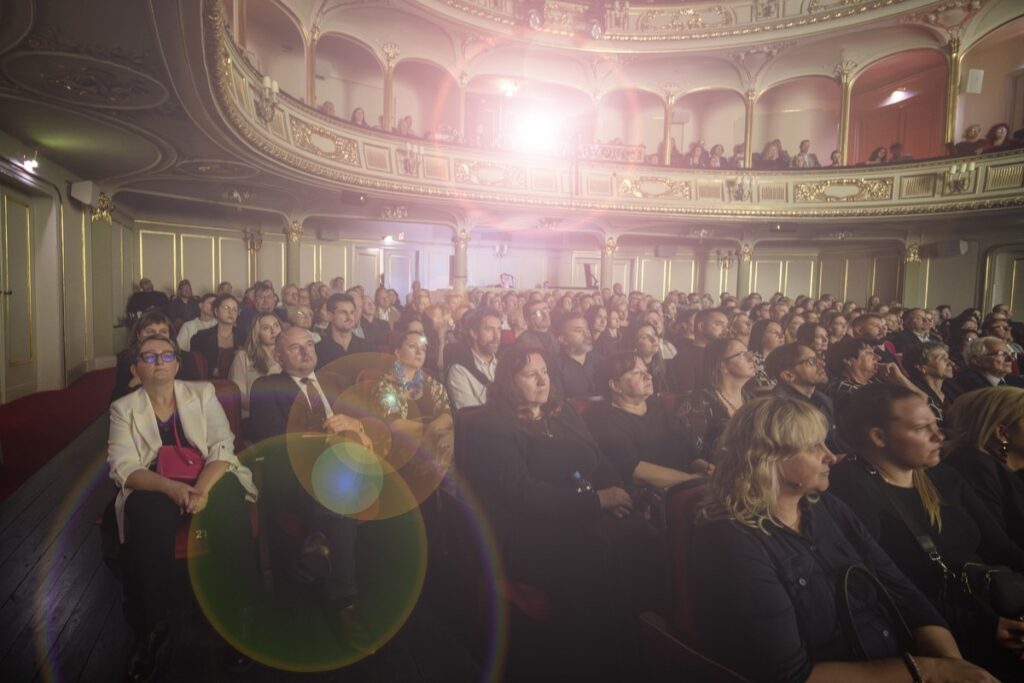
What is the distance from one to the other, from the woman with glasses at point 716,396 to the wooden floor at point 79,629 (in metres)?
1.54

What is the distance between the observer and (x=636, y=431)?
280cm

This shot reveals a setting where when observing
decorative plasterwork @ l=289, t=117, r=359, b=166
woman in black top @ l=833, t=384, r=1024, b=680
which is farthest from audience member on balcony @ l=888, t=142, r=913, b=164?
woman in black top @ l=833, t=384, r=1024, b=680

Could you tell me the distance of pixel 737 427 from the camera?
65.1 inches

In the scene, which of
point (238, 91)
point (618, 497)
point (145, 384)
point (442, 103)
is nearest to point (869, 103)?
point (442, 103)

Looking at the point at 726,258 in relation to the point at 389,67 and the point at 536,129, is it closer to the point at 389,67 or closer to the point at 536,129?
the point at 536,129


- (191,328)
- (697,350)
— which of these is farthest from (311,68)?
(697,350)

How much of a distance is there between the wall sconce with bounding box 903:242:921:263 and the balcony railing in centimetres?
206

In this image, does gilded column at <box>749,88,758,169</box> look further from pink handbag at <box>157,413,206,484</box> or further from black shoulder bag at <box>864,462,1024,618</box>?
pink handbag at <box>157,413,206,484</box>

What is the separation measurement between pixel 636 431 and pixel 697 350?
2.19 m

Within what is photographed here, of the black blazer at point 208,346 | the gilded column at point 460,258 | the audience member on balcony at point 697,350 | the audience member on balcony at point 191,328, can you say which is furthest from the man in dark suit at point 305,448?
the gilded column at point 460,258

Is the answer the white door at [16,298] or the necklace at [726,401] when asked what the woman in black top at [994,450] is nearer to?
the necklace at [726,401]

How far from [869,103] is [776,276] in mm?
4929

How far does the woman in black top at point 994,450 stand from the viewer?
205 centimetres

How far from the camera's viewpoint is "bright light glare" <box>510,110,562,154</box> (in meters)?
14.8
